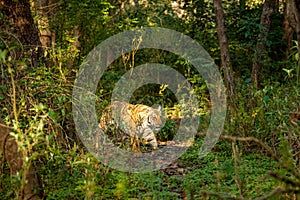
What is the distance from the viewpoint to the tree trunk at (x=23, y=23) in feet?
19.1

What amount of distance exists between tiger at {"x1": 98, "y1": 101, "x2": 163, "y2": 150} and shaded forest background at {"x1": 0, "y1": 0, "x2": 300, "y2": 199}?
241 millimetres

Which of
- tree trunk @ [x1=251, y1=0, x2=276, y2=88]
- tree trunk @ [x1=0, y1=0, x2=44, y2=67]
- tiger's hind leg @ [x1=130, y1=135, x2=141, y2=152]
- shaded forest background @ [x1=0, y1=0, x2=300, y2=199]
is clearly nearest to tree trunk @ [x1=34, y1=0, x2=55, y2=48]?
shaded forest background @ [x1=0, y1=0, x2=300, y2=199]

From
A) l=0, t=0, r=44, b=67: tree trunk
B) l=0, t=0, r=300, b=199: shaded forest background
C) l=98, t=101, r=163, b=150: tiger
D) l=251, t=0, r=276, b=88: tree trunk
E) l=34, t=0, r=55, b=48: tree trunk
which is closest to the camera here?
l=0, t=0, r=300, b=199: shaded forest background

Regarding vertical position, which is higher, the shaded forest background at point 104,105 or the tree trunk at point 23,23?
the tree trunk at point 23,23

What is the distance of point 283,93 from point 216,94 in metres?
1.03

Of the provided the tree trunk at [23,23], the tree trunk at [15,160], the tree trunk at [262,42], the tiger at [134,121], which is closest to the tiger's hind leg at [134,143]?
the tiger at [134,121]

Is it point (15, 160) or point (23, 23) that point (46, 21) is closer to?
point (23, 23)

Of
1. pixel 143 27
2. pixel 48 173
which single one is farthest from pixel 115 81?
pixel 48 173

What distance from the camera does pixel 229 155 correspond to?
19.4 ft

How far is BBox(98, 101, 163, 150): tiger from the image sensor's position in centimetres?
560

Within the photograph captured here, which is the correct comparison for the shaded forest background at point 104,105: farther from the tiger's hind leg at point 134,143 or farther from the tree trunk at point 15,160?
the tiger's hind leg at point 134,143

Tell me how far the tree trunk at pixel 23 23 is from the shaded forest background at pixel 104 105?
0.04ft

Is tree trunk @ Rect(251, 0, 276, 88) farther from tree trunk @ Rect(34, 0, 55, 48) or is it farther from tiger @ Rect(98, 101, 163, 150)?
tree trunk @ Rect(34, 0, 55, 48)

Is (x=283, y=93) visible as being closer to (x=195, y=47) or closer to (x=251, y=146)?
(x=251, y=146)
